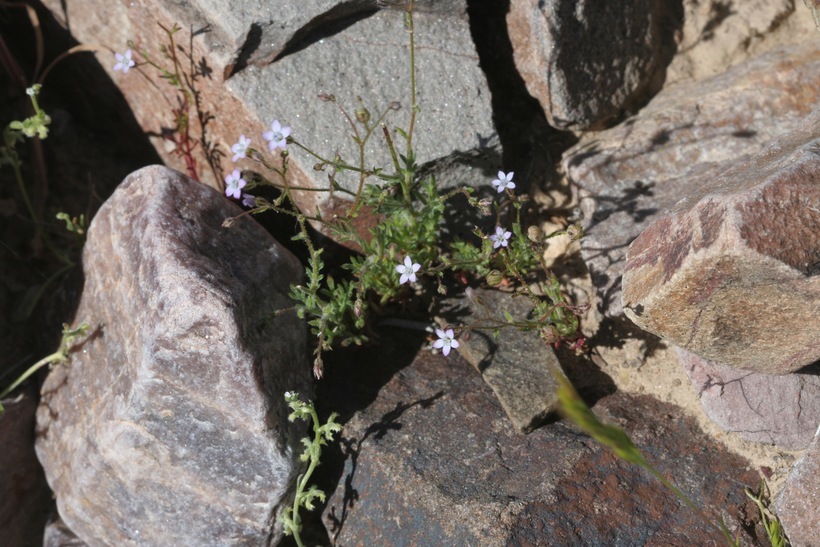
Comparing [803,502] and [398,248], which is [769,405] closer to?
[803,502]

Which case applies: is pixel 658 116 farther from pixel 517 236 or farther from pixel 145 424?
pixel 145 424

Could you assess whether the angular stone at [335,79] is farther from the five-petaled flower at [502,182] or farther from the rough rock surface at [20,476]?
the rough rock surface at [20,476]

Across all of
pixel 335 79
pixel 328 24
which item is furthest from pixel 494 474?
pixel 328 24

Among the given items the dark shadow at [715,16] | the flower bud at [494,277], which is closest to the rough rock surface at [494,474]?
the flower bud at [494,277]

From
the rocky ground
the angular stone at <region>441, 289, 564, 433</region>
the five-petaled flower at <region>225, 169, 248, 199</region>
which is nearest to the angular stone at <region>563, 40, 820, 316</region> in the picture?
the rocky ground

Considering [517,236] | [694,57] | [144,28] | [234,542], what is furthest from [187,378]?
[694,57]
